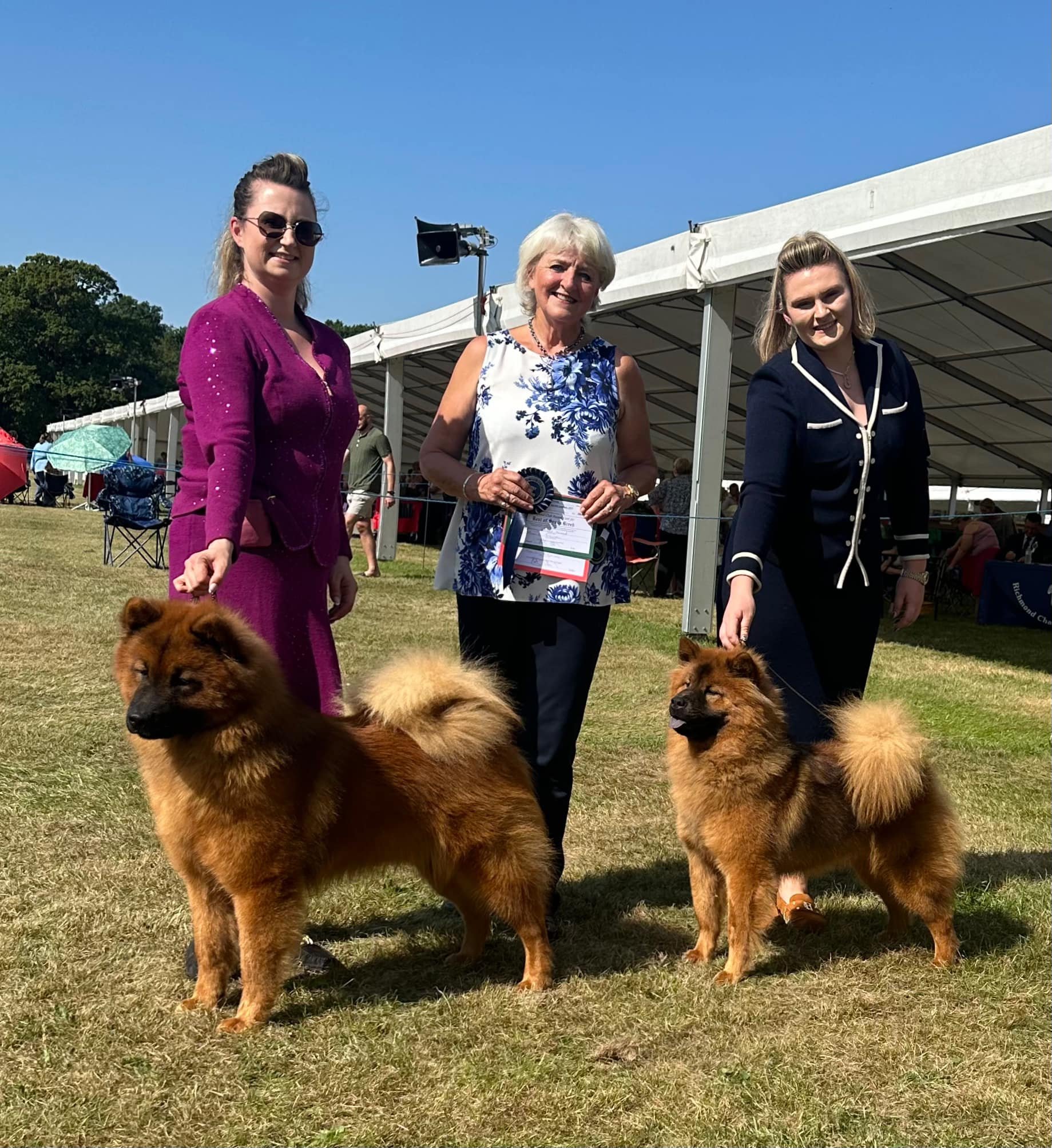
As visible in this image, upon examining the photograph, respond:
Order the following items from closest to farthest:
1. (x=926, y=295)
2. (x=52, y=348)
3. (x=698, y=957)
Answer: (x=698, y=957) → (x=926, y=295) → (x=52, y=348)

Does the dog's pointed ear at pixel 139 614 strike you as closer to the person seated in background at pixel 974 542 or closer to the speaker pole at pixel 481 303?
the speaker pole at pixel 481 303

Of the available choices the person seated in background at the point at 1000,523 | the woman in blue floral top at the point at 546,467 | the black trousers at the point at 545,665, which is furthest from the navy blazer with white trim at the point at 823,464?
the person seated in background at the point at 1000,523

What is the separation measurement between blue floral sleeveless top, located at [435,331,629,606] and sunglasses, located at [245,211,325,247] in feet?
2.27

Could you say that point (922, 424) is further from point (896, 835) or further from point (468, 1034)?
point (468, 1034)

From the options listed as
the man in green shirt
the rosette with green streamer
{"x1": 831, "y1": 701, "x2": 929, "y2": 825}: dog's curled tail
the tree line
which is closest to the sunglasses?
the rosette with green streamer

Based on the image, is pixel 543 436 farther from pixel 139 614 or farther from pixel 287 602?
pixel 139 614

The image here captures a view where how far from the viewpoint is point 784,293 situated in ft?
10.8

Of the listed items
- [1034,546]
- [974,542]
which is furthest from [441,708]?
[1034,546]

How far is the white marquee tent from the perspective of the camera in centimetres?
792

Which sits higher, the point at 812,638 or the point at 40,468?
the point at 40,468

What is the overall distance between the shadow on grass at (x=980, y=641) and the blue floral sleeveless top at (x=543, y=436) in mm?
7776

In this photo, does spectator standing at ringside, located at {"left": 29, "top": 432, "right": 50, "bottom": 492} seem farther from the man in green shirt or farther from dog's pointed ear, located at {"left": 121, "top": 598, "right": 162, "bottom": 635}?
dog's pointed ear, located at {"left": 121, "top": 598, "right": 162, "bottom": 635}

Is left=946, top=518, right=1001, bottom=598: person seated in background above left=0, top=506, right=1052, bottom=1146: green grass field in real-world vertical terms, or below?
above

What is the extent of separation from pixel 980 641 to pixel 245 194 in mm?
11046
